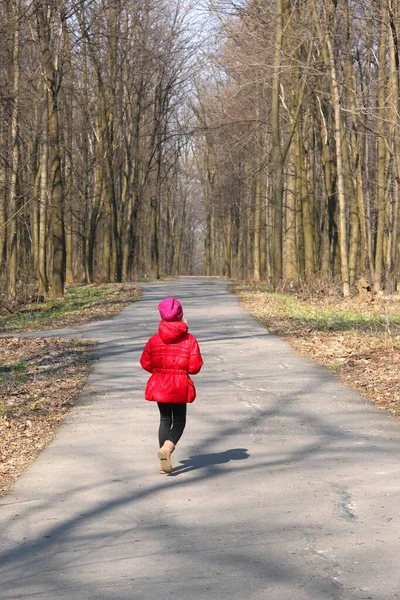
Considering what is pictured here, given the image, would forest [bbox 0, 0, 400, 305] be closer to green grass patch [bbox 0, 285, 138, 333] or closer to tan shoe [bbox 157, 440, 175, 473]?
green grass patch [bbox 0, 285, 138, 333]

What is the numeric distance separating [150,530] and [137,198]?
160 ft

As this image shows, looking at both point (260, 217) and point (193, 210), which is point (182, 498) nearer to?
point (260, 217)

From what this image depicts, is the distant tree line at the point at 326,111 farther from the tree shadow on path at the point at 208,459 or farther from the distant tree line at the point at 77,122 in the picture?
the tree shadow on path at the point at 208,459

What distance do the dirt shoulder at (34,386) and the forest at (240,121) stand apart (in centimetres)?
564

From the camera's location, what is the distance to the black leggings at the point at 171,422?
25.2 ft

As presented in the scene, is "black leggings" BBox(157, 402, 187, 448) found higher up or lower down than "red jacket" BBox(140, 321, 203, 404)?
lower down

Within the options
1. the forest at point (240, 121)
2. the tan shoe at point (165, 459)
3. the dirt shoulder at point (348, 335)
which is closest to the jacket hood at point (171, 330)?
the tan shoe at point (165, 459)

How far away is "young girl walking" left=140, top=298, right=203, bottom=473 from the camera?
7586 millimetres

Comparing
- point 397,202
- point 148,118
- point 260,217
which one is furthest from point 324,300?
point 148,118

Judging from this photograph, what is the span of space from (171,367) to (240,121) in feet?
79.2

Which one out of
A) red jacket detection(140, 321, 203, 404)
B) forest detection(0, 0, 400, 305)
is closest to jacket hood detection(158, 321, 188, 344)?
red jacket detection(140, 321, 203, 404)

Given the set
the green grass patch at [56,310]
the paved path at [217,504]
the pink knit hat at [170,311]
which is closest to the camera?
the paved path at [217,504]

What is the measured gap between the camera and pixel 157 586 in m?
4.70

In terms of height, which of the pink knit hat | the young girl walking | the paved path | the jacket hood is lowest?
the paved path
